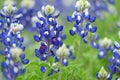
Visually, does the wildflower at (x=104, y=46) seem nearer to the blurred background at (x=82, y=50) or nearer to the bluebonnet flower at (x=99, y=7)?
the blurred background at (x=82, y=50)

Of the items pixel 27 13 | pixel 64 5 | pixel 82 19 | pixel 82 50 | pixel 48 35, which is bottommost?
pixel 48 35

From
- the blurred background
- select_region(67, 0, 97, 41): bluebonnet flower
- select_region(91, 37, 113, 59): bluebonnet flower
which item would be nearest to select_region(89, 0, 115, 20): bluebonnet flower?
the blurred background

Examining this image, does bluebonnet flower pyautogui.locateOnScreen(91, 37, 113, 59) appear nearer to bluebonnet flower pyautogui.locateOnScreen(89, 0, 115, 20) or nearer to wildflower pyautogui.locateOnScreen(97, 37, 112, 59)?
wildflower pyautogui.locateOnScreen(97, 37, 112, 59)

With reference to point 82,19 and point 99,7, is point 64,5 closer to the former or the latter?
point 99,7

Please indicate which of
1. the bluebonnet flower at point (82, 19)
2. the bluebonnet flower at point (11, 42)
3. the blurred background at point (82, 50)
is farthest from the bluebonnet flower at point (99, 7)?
the bluebonnet flower at point (11, 42)

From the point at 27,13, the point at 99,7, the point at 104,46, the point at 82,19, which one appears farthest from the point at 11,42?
the point at 99,7
